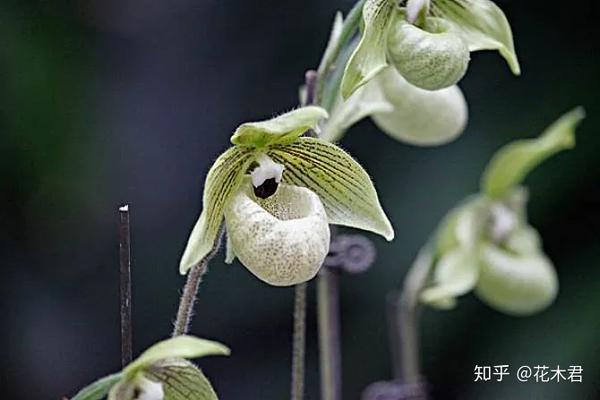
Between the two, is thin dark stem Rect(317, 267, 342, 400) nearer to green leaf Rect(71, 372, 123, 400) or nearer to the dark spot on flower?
the dark spot on flower

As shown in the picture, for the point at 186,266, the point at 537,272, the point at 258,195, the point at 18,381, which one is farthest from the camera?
the point at 18,381

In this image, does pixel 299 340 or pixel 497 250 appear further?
pixel 497 250

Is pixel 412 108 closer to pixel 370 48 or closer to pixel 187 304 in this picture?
pixel 370 48

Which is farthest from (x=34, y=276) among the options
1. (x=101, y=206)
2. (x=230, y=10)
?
(x=230, y=10)

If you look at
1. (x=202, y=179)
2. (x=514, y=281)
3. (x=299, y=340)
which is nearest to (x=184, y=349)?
(x=299, y=340)

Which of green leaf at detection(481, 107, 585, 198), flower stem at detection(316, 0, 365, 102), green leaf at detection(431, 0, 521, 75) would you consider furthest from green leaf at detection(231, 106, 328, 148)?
green leaf at detection(481, 107, 585, 198)

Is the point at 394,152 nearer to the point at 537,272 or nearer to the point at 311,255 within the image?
the point at 537,272

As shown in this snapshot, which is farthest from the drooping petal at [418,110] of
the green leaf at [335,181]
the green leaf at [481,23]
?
the green leaf at [335,181]

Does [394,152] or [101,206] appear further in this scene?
[394,152]
